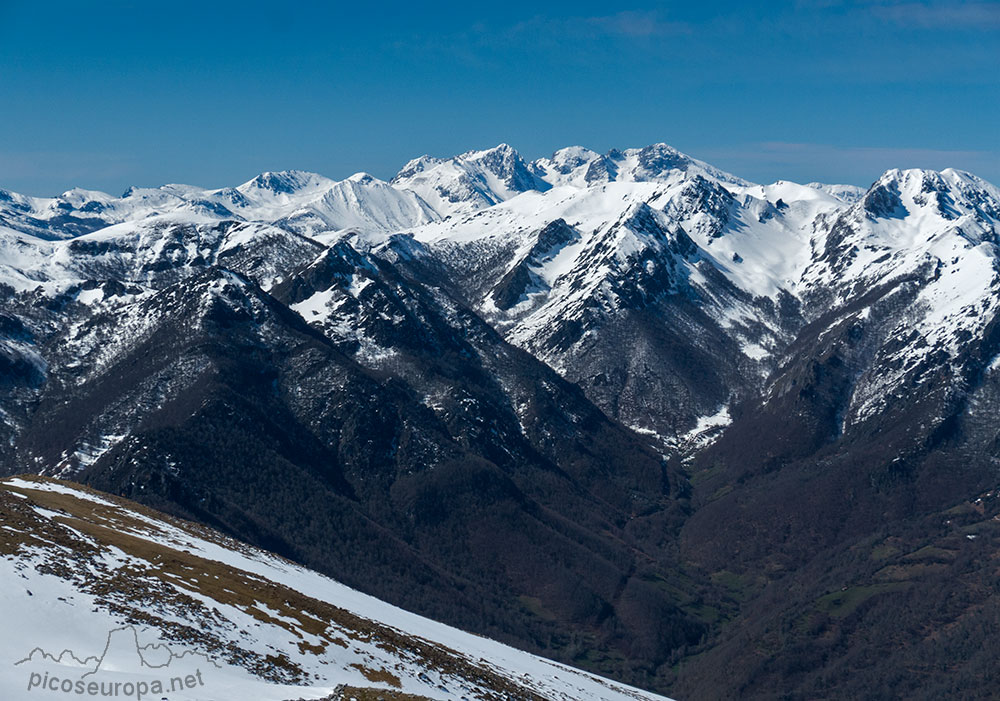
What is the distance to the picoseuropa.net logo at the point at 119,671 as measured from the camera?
94000 millimetres

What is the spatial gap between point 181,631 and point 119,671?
50.6 ft

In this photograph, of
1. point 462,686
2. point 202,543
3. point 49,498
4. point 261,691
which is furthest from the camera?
point 202,543

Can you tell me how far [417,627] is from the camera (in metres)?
197

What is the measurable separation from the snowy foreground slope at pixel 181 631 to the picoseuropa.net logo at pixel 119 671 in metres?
0.20

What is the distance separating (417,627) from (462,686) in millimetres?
52320

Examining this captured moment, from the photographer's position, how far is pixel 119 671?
101 metres

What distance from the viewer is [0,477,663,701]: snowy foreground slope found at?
338ft

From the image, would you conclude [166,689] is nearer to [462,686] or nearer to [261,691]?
[261,691]

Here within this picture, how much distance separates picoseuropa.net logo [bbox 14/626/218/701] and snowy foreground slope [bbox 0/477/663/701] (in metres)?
0.20

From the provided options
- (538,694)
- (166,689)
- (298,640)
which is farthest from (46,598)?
(538,694)

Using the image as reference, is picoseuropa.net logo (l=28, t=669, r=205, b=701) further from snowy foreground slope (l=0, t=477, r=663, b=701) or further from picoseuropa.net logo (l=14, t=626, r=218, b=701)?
snowy foreground slope (l=0, t=477, r=663, b=701)

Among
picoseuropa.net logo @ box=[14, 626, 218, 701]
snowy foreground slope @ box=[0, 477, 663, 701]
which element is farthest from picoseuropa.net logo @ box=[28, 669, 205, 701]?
snowy foreground slope @ box=[0, 477, 663, 701]

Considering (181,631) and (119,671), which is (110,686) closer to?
(119,671)

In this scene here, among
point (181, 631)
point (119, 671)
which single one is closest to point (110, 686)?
point (119, 671)
